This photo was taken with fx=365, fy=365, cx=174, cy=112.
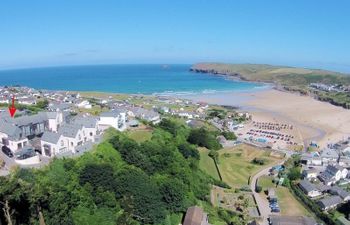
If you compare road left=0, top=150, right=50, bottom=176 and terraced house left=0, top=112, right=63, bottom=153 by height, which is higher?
terraced house left=0, top=112, right=63, bottom=153

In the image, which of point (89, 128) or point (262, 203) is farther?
point (89, 128)

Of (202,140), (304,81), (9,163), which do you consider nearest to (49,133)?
(9,163)

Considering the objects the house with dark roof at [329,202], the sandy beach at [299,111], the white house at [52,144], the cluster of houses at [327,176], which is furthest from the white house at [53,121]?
the sandy beach at [299,111]

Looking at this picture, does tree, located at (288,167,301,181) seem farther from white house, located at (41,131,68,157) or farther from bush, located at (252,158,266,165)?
white house, located at (41,131,68,157)

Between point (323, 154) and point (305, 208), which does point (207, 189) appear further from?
point (323, 154)

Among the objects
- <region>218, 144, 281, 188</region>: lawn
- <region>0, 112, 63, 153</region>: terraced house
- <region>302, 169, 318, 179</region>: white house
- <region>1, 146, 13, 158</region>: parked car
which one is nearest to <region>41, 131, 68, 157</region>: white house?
<region>0, 112, 63, 153</region>: terraced house

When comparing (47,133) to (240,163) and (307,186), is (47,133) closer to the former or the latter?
(240,163)

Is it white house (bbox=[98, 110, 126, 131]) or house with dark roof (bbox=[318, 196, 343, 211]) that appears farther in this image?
white house (bbox=[98, 110, 126, 131])

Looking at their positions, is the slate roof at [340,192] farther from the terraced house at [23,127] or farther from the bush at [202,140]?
the terraced house at [23,127]
